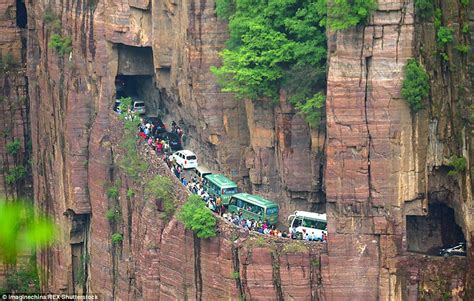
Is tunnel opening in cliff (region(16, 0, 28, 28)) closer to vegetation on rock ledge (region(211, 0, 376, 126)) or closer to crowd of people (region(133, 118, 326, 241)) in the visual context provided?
crowd of people (region(133, 118, 326, 241))

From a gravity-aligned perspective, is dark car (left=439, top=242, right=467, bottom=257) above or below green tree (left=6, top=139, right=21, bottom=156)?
below

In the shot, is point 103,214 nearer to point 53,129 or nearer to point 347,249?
point 53,129

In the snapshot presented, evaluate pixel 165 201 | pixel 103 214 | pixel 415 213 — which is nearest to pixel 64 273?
pixel 103 214

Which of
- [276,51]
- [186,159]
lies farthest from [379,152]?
[186,159]

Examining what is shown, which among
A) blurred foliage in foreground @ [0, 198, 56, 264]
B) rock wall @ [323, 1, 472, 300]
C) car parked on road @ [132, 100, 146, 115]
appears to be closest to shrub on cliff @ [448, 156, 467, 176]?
rock wall @ [323, 1, 472, 300]

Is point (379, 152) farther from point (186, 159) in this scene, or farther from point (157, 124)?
point (157, 124)

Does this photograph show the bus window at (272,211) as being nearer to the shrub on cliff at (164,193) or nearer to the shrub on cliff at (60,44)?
the shrub on cliff at (164,193)
